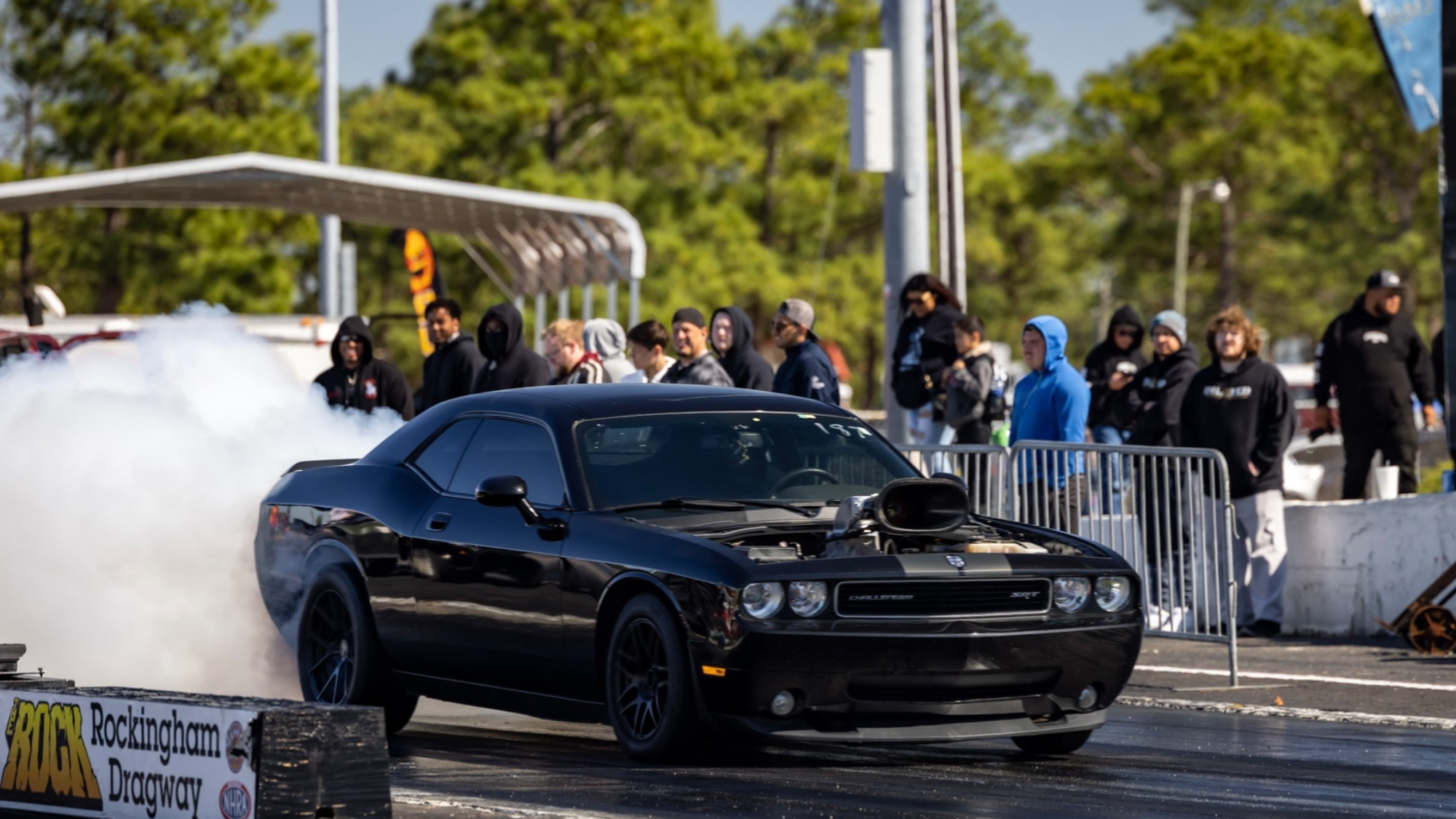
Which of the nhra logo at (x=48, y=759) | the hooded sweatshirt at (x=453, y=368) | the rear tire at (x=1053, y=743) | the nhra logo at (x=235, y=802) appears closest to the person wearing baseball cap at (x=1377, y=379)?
the hooded sweatshirt at (x=453, y=368)

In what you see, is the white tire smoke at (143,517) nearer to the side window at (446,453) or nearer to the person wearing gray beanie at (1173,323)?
the side window at (446,453)

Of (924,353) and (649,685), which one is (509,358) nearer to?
(924,353)

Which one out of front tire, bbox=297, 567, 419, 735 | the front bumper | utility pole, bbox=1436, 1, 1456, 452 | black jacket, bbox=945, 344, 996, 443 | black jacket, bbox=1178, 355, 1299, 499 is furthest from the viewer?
black jacket, bbox=945, 344, 996, 443

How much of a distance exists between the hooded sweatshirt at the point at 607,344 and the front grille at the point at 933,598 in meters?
6.71

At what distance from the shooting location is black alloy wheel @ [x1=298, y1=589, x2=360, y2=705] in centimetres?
923

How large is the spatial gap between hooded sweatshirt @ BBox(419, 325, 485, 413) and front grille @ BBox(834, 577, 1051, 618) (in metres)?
6.60

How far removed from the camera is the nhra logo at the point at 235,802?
236 inches

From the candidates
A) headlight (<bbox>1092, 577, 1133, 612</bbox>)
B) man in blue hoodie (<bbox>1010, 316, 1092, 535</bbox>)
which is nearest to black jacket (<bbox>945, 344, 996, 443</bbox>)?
man in blue hoodie (<bbox>1010, 316, 1092, 535</bbox>)

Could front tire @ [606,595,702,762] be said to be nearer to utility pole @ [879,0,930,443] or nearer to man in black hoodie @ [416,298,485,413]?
man in black hoodie @ [416,298,485,413]

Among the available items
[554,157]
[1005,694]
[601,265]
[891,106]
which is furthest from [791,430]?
[554,157]

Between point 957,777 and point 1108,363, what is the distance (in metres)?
8.34

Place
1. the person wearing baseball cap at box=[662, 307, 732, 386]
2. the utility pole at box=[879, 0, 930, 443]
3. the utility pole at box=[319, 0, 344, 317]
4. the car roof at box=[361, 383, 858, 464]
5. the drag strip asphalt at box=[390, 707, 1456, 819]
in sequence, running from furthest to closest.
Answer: the utility pole at box=[319, 0, 344, 317] → the utility pole at box=[879, 0, 930, 443] → the person wearing baseball cap at box=[662, 307, 732, 386] → the car roof at box=[361, 383, 858, 464] → the drag strip asphalt at box=[390, 707, 1456, 819]

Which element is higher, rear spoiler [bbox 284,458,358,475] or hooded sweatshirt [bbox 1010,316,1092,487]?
hooded sweatshirt [bbox 1010,316,1092,487]

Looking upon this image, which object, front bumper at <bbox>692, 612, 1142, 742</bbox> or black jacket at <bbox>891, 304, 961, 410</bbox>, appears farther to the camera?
black jacket at <bbox>891, 304, 961, 410</bbox>
